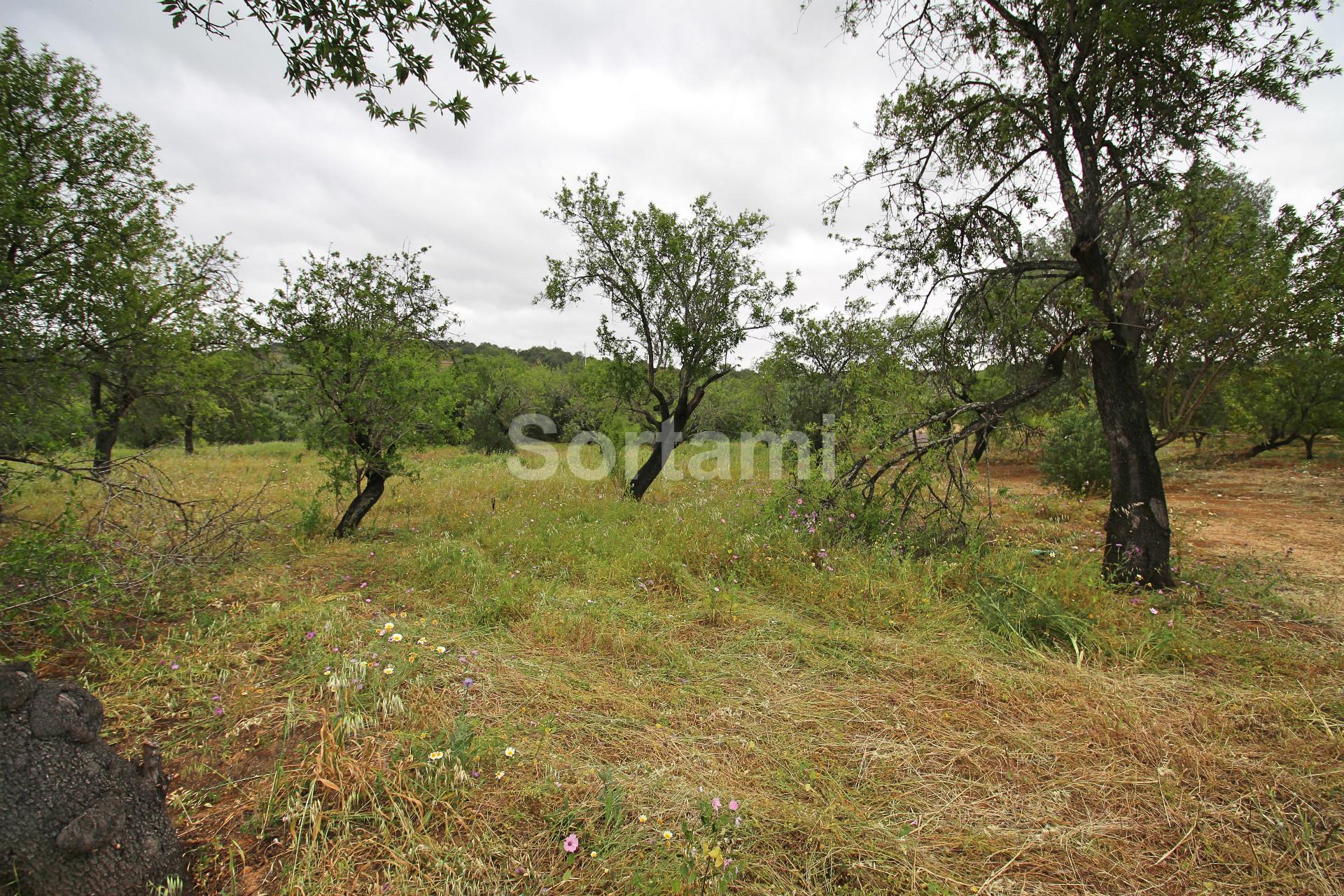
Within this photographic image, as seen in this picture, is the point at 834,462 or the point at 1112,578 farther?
the point at 834,462

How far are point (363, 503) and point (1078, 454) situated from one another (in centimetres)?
1380

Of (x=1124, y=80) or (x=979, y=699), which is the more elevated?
(x=1124, y=80)

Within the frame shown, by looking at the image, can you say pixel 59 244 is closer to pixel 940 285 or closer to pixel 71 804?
pixel 71 804

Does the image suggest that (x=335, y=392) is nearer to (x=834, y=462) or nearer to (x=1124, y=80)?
(x=834, y=462)

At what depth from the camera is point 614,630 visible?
3809 millimetres

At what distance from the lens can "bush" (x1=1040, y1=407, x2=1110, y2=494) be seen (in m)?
10.2

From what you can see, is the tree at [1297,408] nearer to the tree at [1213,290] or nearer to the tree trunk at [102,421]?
the tree at [1213,290]

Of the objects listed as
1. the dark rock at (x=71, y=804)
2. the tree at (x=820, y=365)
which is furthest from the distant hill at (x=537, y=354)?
the dark rock at (x=71, y=804)

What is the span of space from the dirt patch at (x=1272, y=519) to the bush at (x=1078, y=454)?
2.10 feet

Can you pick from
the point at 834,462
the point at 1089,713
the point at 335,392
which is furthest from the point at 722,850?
the point at 335,392

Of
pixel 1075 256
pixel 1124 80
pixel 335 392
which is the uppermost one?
pixel 1124 80

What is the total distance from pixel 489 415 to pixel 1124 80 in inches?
922

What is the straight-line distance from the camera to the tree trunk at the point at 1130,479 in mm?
4691

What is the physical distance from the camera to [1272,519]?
763 centimetres
